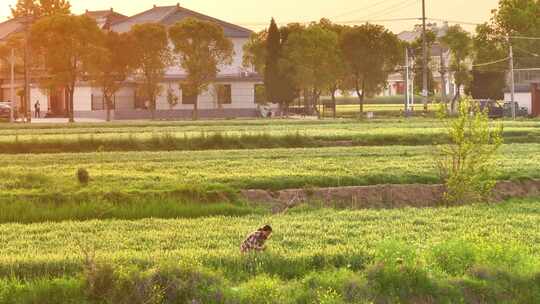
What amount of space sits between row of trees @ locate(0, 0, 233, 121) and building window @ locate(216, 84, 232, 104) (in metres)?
10.4

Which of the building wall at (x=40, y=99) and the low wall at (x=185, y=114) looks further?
the building wall at (x=40, y=99)

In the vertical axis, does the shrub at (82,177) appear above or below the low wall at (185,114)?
→ below

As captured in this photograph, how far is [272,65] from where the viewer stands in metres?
81.5

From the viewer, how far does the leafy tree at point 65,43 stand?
67.8 meters

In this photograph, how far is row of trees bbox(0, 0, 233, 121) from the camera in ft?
224

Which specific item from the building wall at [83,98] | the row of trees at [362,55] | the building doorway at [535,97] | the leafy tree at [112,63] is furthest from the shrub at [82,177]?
the building wall at [83,98]

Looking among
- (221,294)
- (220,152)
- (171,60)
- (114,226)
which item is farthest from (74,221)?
(171,60)

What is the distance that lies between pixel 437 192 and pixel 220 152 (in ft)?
39.6

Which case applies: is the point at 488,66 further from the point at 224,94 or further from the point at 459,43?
the point at 224,94

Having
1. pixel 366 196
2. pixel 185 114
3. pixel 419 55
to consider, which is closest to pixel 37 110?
pixel 185 114

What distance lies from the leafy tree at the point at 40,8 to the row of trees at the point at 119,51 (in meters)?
0.27

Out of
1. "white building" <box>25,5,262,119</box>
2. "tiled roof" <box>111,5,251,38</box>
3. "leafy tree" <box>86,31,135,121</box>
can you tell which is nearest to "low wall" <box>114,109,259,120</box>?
"white building" <box>25,5,262,119</box>

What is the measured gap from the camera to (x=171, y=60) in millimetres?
74875

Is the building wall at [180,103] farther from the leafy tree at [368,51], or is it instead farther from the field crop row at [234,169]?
the field crop row at [234,169]
